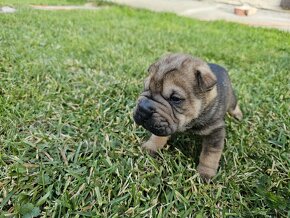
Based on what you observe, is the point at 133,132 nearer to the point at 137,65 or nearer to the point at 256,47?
the point at 137,65

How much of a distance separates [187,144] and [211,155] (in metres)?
0.40

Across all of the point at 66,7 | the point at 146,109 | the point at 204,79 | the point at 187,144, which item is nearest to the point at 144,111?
the point at 146,109

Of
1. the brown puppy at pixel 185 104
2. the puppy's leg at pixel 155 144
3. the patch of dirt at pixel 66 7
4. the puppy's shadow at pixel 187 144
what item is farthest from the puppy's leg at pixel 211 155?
the patch of dirt at pixel 66 7

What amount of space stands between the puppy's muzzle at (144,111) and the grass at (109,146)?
446 millimetres

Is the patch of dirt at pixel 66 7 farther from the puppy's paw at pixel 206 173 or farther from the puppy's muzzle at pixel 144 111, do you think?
the puppy's paw at pixel 206 173

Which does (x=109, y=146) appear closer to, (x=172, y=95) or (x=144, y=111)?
(x=144, y=111)

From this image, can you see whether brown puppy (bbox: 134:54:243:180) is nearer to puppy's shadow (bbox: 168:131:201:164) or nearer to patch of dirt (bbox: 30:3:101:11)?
puppy's shadow (bbox: 168:131:201:164)

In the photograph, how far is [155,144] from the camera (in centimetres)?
317

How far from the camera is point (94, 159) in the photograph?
9.89ft

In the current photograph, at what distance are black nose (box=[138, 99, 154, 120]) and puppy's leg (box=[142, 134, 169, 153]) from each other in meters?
0.54

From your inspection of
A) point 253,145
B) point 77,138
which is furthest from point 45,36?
point 253,145

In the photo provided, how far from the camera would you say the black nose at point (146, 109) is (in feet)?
8.71

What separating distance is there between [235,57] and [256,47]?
82 centimetres

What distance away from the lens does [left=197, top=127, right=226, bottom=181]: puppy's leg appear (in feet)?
9.71
